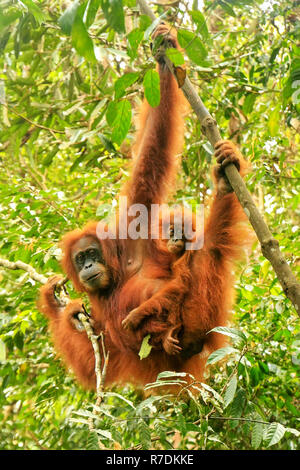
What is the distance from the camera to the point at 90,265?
3.37 m

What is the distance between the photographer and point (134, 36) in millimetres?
1896

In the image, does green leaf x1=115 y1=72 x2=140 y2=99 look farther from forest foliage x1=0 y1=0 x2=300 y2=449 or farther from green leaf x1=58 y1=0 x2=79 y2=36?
green leaf x1=58 y1=0 x2=79 y2=36

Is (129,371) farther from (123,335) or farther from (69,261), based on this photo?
(69,261)

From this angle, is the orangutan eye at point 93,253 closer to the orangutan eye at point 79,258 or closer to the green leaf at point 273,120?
the orangutan eye at point 79,258

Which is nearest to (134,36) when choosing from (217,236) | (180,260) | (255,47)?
(217,236)

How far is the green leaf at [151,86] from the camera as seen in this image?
1.99 m

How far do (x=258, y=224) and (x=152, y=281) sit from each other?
5.00ft

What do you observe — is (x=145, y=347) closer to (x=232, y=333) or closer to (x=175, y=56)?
(x=232, y=333)

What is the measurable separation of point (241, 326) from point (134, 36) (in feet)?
7.71

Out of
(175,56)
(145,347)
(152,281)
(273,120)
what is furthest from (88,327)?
(273,120)

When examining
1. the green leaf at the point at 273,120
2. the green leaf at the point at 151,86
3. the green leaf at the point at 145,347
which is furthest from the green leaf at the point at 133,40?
the green leaf at the point at 145,347

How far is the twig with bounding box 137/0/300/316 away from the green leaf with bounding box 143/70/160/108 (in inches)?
9.5

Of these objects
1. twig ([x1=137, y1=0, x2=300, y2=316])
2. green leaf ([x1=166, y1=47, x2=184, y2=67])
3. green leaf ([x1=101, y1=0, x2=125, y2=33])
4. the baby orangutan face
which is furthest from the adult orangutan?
green leaf ([x1=101, y1=0, x2=125, y2=33])

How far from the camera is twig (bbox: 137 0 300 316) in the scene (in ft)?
5.59
